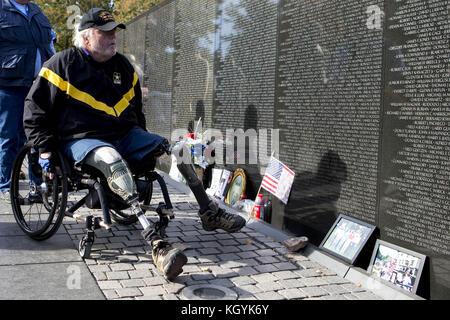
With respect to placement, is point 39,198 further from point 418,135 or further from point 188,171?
point 418,135

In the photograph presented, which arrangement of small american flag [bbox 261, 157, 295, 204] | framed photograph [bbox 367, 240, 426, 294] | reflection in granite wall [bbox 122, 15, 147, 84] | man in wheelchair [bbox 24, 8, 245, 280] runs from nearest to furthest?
framed photograph [bbox 367, 240, 426, 294] → man in wheelchair [bbox 24, 8, 245, 280] → small american flag [bbox 261, 157, 295, 204] → reflection in granite wall [bbox 122, 15, 147, 84]

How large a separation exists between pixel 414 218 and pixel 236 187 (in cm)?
265

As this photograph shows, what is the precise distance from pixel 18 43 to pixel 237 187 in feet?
9.64

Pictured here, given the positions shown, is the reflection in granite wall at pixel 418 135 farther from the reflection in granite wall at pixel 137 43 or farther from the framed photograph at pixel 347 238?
the reflection in granite wall at pixel 137 43

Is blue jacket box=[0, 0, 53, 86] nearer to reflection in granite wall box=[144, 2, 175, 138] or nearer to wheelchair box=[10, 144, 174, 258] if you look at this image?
wheelchair box=[10, 144, 174, 258]

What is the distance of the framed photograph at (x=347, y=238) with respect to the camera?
3547mm

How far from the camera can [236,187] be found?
220 inches

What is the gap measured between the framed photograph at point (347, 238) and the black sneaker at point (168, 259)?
4.48ft

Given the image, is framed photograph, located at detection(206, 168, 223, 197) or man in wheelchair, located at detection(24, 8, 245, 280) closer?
man in wheelchair, located at detection(24, 8, 245, 280)

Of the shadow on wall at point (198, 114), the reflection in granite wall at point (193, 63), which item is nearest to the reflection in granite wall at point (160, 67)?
the reflection in granite wall at point (193, 63)

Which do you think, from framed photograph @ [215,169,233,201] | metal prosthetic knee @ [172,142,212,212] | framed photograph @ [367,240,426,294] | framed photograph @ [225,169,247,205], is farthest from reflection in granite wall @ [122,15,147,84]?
framed photograph @ [367,240,426,294]

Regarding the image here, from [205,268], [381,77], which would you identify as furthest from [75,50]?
[381,77]

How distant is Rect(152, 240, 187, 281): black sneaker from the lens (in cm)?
296

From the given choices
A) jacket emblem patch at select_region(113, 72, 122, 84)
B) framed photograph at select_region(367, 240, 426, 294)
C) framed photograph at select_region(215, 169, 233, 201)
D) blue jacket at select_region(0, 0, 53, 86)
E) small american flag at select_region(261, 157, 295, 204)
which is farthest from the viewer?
framed photograph at select_region(215, 169, 233, 201)
